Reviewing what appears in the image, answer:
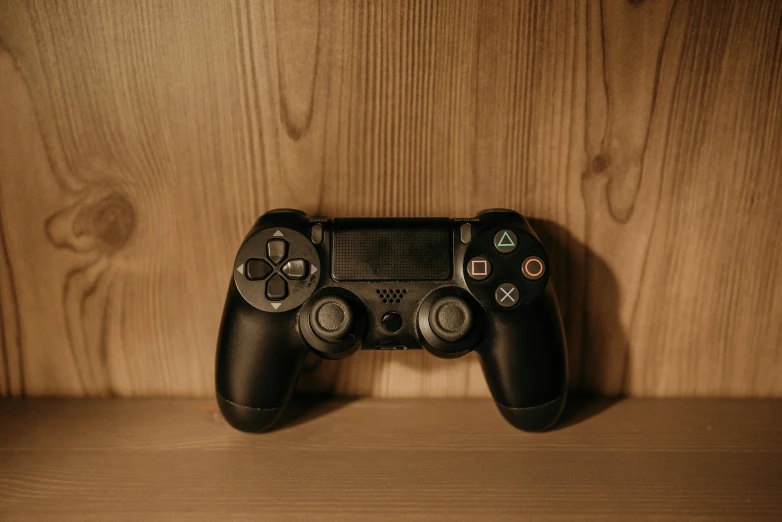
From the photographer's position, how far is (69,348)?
621 millimetres

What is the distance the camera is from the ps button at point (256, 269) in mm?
507

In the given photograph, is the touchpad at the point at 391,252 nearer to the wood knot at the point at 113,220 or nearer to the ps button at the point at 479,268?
the ps button at the point at 479,268

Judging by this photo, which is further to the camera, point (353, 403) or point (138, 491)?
point (353, 403)

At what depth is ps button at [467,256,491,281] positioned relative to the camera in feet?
1.65

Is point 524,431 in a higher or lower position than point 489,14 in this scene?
lower

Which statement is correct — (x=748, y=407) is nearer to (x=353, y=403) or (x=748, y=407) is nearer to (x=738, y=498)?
(x=738, y=498)

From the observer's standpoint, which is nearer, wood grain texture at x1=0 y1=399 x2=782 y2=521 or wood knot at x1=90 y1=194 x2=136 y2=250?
wood grain texture at x1=0 y1=399 x2=782 y2=521

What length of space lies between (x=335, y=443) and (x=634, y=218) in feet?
1.33

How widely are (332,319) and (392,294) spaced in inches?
2.5

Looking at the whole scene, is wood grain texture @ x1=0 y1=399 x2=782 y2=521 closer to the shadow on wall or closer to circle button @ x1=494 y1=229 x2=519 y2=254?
the shadow on wall

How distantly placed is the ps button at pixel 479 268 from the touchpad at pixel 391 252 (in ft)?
0.07

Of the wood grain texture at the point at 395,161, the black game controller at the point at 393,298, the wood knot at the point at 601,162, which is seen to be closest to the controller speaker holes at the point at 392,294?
the black game controller at the point at 393,298

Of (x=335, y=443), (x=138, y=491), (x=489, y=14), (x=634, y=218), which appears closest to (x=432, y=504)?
(x=335, y=443)

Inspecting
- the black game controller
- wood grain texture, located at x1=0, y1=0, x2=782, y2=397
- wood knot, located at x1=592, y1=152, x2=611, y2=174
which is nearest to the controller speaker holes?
the black game controller
